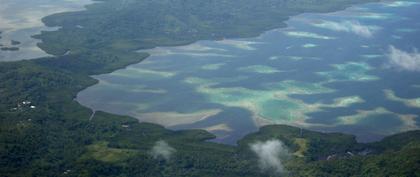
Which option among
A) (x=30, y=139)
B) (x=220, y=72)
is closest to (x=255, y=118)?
(x=220, y=72)

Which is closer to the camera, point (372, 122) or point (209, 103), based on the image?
point (372, 122)

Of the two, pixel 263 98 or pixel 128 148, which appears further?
pixel 263 98

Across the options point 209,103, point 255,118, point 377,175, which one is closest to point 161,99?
point 209,103

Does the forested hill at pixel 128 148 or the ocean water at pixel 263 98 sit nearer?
the forested hill at pixel 128 148

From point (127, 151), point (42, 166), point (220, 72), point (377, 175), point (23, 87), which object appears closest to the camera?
point (377, 175)

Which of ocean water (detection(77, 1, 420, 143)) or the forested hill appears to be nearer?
the forested hill

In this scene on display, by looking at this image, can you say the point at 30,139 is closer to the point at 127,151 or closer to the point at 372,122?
the point at 127,151

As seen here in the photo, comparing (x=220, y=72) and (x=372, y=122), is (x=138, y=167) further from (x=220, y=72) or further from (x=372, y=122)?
(x=220, y=72)

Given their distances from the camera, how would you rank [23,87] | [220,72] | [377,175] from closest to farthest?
[377,175] < [23,87] < [220,72]

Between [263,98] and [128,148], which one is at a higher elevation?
[128,148]
